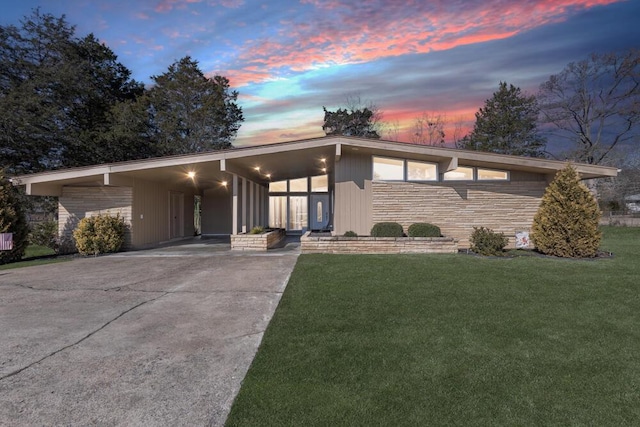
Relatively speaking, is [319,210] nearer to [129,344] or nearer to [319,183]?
[319,183]

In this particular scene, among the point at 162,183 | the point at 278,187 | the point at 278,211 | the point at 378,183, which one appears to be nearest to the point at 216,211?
the point at 278,211

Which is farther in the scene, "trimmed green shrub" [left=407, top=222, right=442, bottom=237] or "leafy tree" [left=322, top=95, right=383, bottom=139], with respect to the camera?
"leafy tree" [left=322, top=95, right=383, bottom=139]

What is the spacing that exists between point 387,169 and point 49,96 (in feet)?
67.9

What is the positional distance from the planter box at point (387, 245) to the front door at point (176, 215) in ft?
28.4

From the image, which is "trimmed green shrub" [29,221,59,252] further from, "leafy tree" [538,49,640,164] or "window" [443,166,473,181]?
"leafy tree" [538,49,640,164]

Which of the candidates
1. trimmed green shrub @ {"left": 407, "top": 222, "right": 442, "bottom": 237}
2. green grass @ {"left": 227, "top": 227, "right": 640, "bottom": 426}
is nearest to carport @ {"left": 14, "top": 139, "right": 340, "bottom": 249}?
trimmed green shrub @ {"left": 407, "top": 222, "right": 442, "bottom": 237}

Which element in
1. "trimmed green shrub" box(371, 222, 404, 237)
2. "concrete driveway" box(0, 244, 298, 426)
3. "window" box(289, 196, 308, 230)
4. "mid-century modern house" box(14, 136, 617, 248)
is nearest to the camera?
"concrete driveway" box(0, 244, 298, 426)

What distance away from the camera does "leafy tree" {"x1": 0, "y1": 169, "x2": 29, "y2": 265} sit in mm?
10328

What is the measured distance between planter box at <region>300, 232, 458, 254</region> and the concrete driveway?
2771 millimetres

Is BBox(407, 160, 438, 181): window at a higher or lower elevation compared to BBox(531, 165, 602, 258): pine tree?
higher

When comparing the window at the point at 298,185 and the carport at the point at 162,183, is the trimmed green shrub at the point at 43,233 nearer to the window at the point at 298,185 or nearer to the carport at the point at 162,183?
the carport at the point at 162,183

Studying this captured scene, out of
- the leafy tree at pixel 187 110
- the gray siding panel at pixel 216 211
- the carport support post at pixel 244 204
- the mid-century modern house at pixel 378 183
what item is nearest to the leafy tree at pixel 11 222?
the mid-century modern house at pixel 378 183

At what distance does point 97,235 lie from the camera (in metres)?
11.3

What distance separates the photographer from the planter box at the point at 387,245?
400 inches
